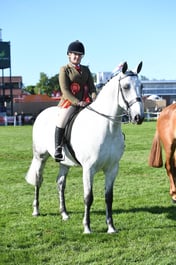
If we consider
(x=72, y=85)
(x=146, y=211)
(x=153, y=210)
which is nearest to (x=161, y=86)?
(x=153, y=210)

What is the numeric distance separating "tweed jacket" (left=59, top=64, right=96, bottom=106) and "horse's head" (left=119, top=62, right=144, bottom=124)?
3.21ft

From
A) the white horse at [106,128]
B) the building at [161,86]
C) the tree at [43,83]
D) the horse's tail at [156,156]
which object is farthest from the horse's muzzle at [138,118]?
the building at [161,86]

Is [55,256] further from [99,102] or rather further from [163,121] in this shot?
[163,121]

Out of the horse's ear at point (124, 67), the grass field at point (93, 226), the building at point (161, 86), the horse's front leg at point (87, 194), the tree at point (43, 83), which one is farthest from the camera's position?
the building at point (161, 86)

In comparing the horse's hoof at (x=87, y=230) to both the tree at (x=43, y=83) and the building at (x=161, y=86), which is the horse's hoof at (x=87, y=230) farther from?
the building at (x=161, y=86)

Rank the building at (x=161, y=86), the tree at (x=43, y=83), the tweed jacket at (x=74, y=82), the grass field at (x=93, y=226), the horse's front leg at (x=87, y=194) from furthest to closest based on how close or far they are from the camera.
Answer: the building at (x=161, y=86) < the tree at (x=43, y=83) < the tweed jacket at (x=74, y=82) < the horse's front leg at (x=87, y=194) < the grass field at (x=93, y=226)

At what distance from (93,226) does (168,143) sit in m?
3.03

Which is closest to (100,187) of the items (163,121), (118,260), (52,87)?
(163,121)

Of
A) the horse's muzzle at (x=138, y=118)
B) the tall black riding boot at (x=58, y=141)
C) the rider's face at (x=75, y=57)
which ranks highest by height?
the rider's face at (x=75, y=57)

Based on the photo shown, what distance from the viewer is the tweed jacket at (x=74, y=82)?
6781mm

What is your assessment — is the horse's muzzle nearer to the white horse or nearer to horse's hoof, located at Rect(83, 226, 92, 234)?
the white horse

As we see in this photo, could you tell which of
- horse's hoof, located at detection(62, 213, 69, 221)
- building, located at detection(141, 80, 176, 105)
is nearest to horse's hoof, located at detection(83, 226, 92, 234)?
horse's hoof, located at detection(62, 213, 69, 221)

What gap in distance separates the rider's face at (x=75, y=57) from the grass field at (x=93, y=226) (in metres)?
2.72

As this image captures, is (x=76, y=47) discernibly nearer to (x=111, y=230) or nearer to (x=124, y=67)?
(x=124, y=67)
